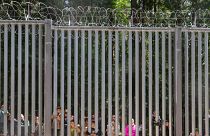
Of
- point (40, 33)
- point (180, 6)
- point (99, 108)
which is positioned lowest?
point (99, 108)

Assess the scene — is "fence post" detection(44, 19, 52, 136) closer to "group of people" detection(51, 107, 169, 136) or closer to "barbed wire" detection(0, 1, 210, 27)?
"group of people" detection(51, 107, 169, 136)

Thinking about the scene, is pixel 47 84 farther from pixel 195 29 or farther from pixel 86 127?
pixel 195 29

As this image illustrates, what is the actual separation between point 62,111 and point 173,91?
1.89 meters

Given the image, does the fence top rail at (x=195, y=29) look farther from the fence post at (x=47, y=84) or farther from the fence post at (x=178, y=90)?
the fence post at (x=47, y=84)

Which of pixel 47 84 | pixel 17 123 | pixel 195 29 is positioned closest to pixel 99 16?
pixel 47 84

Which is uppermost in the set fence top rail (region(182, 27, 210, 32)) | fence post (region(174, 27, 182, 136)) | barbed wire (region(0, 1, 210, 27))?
barbed wire (region(0, 1, 210, 27))

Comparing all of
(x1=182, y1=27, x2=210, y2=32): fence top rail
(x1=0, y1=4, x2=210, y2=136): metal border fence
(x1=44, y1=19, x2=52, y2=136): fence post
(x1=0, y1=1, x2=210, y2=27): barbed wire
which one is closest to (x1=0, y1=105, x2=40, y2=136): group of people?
(x1=0, y1=4, x2=210, y2=136): metal border fence

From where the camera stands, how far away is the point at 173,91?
8.02m

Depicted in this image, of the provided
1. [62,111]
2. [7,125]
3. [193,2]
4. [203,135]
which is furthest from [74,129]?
[193,2]

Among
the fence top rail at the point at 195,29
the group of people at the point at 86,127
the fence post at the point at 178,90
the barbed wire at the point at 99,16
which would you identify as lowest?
the group of people at the point at 86,127

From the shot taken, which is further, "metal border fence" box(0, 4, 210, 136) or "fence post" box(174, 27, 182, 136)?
"fence post" box(174, 27, 182, 136)

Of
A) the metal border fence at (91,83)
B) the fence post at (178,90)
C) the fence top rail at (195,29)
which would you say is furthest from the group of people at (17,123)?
the fence top rail at (195,29)

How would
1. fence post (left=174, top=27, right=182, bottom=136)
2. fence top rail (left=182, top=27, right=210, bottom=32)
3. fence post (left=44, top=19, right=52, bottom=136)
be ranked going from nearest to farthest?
fence post (left=44, top=19, right=52, bottom=136) < fence post (left=174, top=27, right=182, bottom=136) < fence top rail (left=182, top=27, right=210, bottom=32)

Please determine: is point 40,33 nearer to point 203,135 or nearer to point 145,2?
point 203,135
